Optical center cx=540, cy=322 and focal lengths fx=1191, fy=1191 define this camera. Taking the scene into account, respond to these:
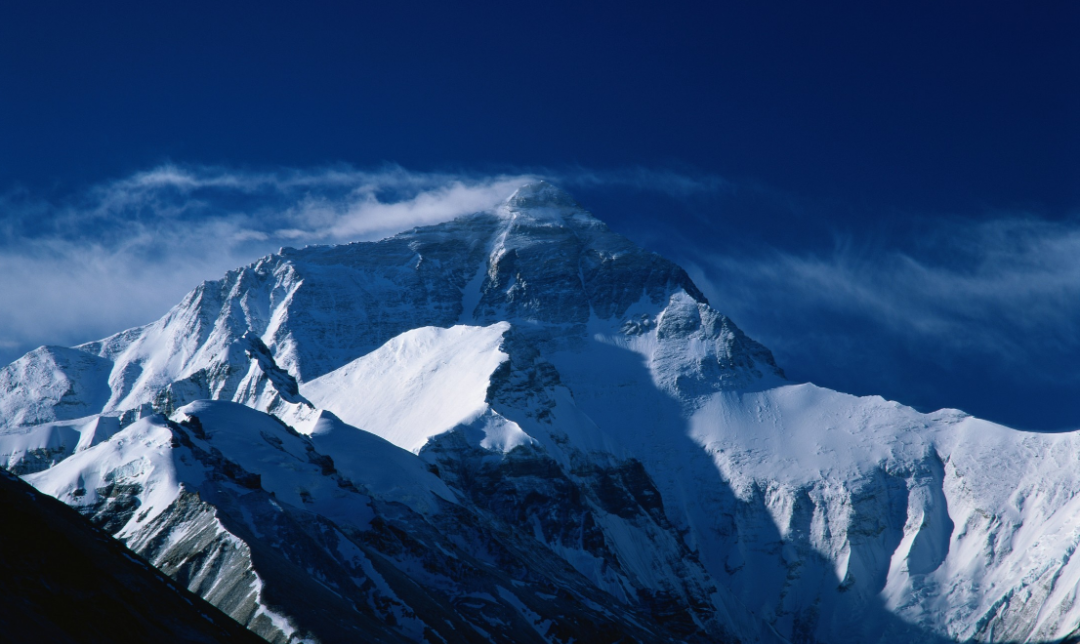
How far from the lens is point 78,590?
91375 mm

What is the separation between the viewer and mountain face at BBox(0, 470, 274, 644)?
8419 cm

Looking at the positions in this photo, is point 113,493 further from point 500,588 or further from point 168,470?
point 500,588

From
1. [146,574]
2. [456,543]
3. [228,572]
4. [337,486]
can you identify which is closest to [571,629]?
[456,543]

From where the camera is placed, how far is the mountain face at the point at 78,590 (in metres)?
84.2

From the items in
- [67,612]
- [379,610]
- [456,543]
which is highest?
[456,543]

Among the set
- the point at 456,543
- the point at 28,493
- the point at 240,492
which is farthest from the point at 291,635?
the point at 456,543

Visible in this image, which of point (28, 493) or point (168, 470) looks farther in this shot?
point (168, 470)

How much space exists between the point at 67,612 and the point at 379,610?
5360 cm

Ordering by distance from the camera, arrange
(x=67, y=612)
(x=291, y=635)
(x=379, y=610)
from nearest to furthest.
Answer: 1. (x=67, y=612)
2. (x=291, y=635)
3. (x=379, y=610)

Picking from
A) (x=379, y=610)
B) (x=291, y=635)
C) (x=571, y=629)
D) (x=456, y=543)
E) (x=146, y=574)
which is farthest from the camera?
(x=456, y=543)

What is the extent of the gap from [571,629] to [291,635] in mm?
60469

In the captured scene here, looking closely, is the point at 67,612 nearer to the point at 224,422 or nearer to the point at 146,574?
the point at 146,574

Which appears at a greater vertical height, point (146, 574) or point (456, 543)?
point (456, 543)

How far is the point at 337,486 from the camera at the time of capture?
17538 centimetres
